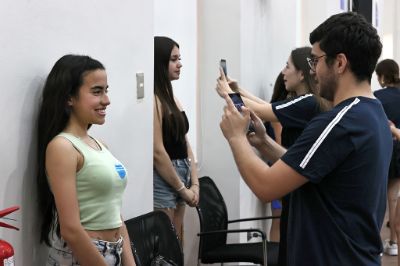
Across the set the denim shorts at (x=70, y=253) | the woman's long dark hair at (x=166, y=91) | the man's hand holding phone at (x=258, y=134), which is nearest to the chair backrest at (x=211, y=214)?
the woman's long dark hair at (x=166, y=91)

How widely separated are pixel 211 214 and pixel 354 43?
1.99 m

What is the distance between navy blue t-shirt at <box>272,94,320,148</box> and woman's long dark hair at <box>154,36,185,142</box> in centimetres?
50

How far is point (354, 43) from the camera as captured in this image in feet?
5.63

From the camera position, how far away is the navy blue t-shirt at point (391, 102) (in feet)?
16.5

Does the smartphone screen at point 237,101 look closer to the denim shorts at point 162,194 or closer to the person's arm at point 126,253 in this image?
the person's arm at point 126,253

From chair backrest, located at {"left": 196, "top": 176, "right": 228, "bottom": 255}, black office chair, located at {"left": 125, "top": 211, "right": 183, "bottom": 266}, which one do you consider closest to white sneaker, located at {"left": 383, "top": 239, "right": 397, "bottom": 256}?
chair backrest, located at {"left": 196, "top": 176, "right": 228, "bottom": 255}

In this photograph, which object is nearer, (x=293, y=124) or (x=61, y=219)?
(x=61, y=219)

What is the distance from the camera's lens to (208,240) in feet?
11.2

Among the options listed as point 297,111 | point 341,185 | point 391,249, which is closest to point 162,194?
point 297,111

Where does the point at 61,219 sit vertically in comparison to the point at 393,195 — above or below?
above

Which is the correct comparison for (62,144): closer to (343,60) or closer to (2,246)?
(2,246)

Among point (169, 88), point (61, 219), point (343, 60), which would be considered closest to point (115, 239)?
point (61, 219)

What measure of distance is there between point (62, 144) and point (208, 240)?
1708 millimetres

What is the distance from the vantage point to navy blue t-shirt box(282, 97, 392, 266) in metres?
1.67
